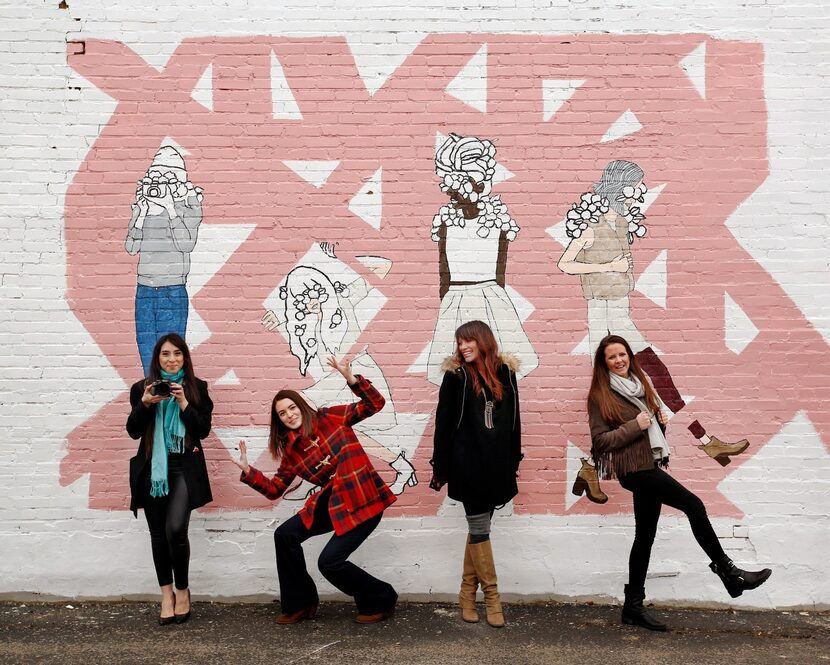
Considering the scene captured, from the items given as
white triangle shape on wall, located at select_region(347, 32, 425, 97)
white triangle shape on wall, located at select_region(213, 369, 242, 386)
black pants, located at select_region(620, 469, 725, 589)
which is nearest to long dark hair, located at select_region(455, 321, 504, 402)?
black pants, located at select_region(620, 469, 725, 589)

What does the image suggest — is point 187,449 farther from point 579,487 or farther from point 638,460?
point 638,460

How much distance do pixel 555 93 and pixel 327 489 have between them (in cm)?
316

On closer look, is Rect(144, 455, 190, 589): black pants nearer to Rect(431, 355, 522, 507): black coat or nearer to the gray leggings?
Rect(431, 355, 522, 507): black coat

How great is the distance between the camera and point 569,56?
556 cm

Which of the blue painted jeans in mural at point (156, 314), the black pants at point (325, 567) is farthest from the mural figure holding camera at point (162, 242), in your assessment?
the black pants at point (325, 567)

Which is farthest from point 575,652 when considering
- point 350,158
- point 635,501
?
point 350,158

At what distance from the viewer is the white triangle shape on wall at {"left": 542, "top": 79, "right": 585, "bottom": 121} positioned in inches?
219

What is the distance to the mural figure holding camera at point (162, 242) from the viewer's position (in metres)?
5.56

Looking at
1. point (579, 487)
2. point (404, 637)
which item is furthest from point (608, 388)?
point (404, 637)

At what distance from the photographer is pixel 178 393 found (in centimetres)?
494

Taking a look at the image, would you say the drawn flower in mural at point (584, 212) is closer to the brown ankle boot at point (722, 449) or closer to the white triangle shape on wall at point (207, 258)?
the brown ankle boot at point (722, 449)

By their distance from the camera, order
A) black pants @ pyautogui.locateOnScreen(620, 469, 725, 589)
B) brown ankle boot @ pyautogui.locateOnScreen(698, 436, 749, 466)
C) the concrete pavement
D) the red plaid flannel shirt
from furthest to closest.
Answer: brown ankle boot @ pyautogui.locateOnScreen(698, 436, 749, 466) < the red plaid flannel shirt < black pants @ pyautogui.locateOnScreen(620, 469, 725, 589) < the concrete pavement

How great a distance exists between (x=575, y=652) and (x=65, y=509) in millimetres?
3589

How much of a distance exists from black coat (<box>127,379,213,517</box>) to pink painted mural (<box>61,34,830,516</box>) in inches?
17.0
